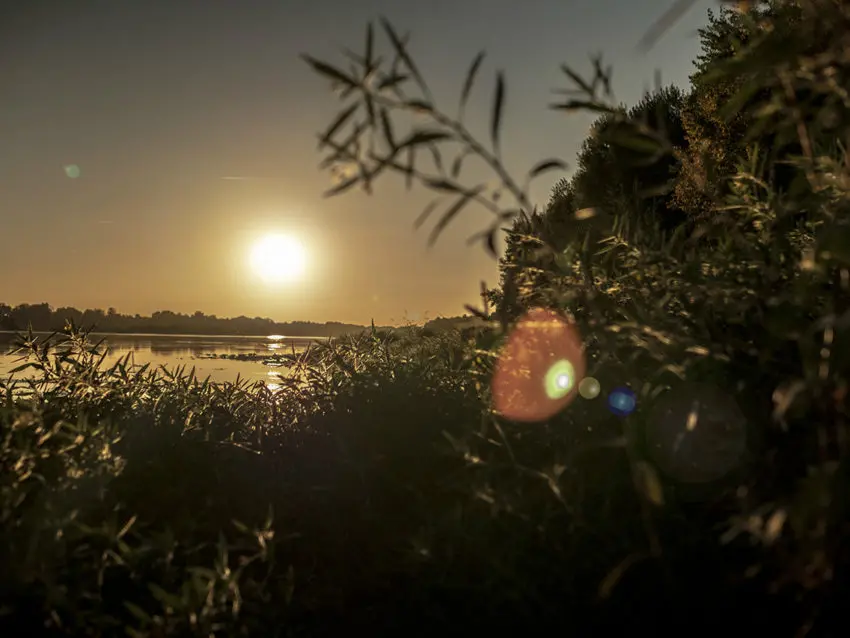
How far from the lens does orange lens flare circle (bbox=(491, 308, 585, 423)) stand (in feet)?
8.05

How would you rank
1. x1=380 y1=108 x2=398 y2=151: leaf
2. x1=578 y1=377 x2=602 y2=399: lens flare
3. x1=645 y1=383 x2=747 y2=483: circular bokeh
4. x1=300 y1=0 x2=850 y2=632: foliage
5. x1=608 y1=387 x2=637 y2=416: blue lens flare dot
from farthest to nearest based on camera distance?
x1=578 y1=377 x2=602 y2=399: lens flare, x1=608 y1=387 x2=637 y2=416: blue lens flare dot, x1=645 y1=383 x2=747 y2=483: circular bokeh, x1=380 y1=108 x2=398 y2=151: leaf, x1=300 y1=0 x2=850 y2=632: foliage

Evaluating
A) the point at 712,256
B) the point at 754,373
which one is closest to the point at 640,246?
the point at 712,256

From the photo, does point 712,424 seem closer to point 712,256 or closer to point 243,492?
point 712,256

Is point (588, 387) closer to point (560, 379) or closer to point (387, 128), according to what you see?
point (560, 379)

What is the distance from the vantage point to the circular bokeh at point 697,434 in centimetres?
195

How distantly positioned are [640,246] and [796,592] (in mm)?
1179

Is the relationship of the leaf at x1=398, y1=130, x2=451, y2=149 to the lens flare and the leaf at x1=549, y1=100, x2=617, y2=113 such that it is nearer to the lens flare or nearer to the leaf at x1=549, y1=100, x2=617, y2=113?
the leaf at x1=549, y1=100, x2=617, y2=113

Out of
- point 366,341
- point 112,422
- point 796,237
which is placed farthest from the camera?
point 366,341

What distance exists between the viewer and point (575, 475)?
223 centimetres

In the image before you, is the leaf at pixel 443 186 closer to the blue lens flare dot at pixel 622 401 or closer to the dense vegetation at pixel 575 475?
the dense vegetation at pixel 575 475

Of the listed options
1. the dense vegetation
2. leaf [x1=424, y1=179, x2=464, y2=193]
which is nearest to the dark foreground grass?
the dense vegetation

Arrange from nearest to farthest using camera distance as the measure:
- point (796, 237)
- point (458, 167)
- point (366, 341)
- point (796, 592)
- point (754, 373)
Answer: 1. point (458, 167)
2. point (796, 592)
3. point (754, 373)
4. point (796, 237)
5. point (366, 341)

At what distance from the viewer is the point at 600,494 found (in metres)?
2.26

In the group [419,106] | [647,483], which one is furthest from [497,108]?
[647,483]
